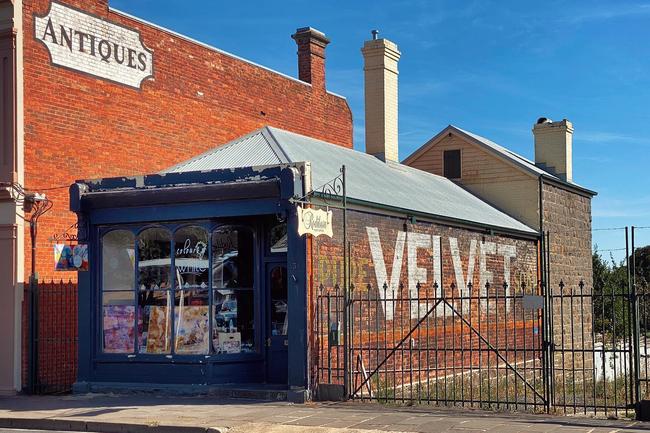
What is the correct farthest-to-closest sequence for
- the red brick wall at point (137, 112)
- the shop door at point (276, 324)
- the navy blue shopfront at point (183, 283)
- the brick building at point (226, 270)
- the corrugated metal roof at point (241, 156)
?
the red brick wall at point (137, 112)
the corrugated metal roof at point (241, 156)
the shop door at point (276, 324)
the navy blue shopfront at point (183, 283)
the brick building at point (226, 270)

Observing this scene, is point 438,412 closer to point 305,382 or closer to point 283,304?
point 305,382

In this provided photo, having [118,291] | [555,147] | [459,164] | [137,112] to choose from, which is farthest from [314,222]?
[555,147]

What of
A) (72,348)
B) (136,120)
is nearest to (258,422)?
(72,348)

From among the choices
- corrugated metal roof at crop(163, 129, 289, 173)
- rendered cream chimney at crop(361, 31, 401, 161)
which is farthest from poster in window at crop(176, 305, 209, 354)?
rendered cream chimney at crop(361, 31, 401, 161)

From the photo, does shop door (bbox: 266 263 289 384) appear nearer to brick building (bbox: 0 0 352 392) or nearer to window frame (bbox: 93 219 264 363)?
window frame (bbox: 93 219 264 363)

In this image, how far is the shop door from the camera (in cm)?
1697

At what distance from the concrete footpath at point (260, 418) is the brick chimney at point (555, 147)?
62.6 ft

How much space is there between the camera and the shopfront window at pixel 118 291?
57.1 ft

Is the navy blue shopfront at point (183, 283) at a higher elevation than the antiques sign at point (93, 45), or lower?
lower

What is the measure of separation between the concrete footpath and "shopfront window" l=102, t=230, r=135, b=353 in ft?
5.18

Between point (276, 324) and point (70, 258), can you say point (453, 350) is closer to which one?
point (276, 324)

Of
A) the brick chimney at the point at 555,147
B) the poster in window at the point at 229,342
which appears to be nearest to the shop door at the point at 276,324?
the poster in window at the point at 229,342

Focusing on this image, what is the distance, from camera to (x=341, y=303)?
16547 mm

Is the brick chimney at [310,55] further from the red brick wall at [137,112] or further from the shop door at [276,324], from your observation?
the shop door at [276,324]
